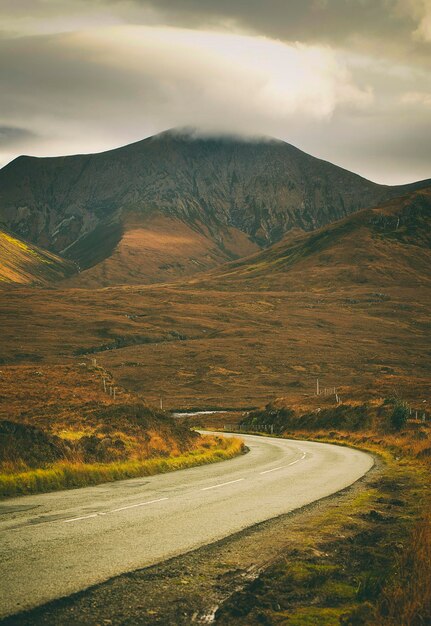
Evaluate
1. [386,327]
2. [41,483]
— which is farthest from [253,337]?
[41,483]

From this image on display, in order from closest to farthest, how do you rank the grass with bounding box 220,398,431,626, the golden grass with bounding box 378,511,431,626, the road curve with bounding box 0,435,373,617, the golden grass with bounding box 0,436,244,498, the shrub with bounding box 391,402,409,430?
the golden grass with bounding box 378,511,431,626 → the grass with bounding box 220,398,431,626 → the road curve with bounding box 0,435,373,617 → the golden grass with bounding box 0,436,244,498 → the shrub with bounding box 391,402,409,430

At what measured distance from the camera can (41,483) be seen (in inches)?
674

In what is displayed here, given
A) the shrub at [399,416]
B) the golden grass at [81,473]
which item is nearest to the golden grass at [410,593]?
the golden grass at [81,473]

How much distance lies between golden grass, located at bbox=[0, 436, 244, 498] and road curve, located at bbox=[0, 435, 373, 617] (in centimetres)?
79

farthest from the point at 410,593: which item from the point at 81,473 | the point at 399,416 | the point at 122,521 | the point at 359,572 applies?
the point at 399,416

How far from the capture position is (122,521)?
11.9 meters

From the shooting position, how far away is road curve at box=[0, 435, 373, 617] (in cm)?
811

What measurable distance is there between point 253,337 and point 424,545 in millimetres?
170797

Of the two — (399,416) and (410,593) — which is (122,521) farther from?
(399,416)

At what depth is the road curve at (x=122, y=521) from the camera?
26.6ft

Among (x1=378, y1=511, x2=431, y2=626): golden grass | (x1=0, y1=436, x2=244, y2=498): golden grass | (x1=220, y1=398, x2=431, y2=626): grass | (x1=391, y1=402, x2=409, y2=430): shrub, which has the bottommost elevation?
(x1=391, y1=402, x2=409, y2=430): shrub

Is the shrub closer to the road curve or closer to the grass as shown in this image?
the road curve

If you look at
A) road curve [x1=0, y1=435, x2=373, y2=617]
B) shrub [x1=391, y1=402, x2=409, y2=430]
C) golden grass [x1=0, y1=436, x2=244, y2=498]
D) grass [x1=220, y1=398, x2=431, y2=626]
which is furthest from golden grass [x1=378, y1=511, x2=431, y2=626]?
shrub [x1=391, y1=402, x2=409, y2=430]

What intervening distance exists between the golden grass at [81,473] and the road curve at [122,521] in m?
0.79
